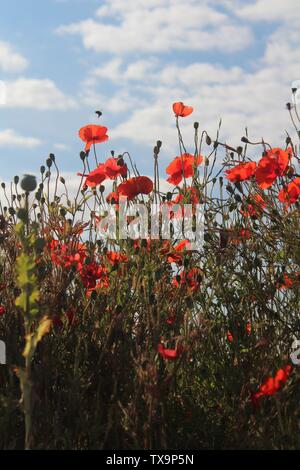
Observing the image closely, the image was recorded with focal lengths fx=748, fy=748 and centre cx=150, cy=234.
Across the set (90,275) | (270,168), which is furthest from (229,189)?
(90,275)

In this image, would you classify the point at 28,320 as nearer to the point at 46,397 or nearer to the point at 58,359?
the point at 46,397

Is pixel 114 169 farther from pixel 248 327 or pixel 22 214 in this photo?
pixel 22 214

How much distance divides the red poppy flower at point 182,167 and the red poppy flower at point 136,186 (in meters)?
0.27

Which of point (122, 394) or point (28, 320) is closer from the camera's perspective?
point (28, 320)

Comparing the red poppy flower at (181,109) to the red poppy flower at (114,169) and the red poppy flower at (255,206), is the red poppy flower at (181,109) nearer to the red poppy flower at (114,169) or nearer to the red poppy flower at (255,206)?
the red poppy flower at (114,169)

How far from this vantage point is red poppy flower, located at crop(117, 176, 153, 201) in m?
3.72

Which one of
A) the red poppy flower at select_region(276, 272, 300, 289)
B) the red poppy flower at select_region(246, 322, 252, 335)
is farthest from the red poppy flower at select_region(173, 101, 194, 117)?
the red poppy flower at select_region(246, 322, 252, 335)

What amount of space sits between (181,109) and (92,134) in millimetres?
507

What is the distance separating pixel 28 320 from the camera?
2.31 m

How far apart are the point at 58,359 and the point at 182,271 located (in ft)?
2.59

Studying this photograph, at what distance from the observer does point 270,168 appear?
3.53 m

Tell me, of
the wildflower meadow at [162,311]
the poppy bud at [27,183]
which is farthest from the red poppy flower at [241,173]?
the poppy bud at [27,183]
